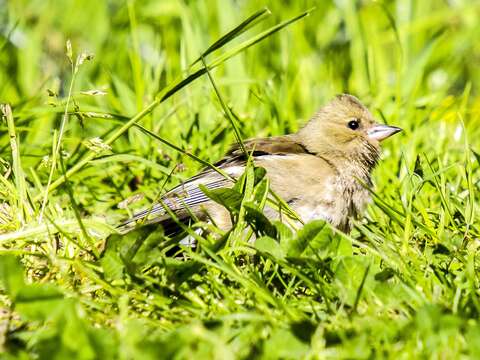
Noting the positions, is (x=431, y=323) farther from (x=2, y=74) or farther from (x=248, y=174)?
(x=2, y=74)

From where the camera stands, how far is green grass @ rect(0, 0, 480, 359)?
105 inches

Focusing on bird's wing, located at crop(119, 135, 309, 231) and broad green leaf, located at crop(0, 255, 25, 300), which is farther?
bird's wing, located at crop(119, 135, 309, 231)

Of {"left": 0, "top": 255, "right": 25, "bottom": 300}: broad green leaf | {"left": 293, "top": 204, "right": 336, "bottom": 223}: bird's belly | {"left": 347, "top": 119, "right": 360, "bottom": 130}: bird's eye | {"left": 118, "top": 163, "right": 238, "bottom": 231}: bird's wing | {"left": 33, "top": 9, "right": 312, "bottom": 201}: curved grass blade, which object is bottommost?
{"left": 293, "top": 204, "right": 336, "bottom": 223}: bird's belly

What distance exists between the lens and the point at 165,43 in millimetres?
7078

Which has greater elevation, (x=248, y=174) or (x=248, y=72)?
(x=248, y=174)

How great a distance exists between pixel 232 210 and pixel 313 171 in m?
1.31

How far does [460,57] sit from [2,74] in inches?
144

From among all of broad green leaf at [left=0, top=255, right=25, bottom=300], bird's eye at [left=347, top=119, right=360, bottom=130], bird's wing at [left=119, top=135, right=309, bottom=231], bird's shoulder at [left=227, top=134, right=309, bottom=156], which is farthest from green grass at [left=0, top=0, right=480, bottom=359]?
bird's shoulder at [left=227, top=134, right=309, bottom=156]

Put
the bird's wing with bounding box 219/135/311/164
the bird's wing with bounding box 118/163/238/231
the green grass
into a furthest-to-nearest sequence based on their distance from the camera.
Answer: the bird's wing with bounding box 219/135/311/164, the bird's wing with bounding box 118/163/238/231, the green grass

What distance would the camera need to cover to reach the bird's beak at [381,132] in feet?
16.4

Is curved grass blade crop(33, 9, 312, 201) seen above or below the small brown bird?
above

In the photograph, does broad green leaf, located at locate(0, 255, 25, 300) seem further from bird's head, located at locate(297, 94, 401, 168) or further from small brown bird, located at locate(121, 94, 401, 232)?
bird's head, located at locate(297, 94, 401, 168)

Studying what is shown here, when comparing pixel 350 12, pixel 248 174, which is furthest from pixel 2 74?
pixel 248 174

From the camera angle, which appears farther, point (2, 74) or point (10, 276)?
point (2, 74)
